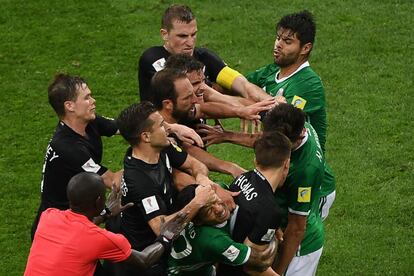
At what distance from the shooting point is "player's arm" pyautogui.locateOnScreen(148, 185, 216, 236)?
7.15 m

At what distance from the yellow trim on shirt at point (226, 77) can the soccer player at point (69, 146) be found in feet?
4.28

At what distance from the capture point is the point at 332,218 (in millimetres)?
10562

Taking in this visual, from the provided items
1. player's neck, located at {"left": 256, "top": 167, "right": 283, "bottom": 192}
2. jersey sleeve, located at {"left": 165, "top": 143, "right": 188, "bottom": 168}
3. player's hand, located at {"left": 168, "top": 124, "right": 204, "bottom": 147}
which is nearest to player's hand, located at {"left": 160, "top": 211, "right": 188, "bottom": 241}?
player's neck, located at {"left": 256, "top": 167, "right": 283, "bottom": 192}

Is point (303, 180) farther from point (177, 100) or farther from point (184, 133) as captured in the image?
point (177, 100)

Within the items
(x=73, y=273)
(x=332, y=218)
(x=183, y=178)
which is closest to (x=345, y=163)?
(x=332, y=218)

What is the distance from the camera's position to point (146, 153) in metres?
7.49

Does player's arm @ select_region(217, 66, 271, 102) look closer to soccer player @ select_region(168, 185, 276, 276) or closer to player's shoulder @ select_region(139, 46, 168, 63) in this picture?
player's shoulder @ select_region(139, 46, 168, 63)

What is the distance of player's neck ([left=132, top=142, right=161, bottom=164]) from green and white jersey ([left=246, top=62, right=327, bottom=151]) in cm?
162

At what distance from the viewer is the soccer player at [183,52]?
8938 millimetres

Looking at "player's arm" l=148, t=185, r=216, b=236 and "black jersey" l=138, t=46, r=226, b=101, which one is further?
"black jersey" l=138, t=46, r=226, b=101

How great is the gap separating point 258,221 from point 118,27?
8.07m

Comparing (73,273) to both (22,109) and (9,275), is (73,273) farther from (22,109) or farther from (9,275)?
(22,109)

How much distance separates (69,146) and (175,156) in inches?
36.1

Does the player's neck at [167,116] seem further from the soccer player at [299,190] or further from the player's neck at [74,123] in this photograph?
the soccer player at [299,190]
